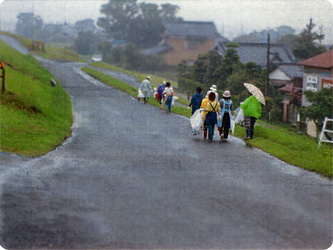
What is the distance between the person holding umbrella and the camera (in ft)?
28.0

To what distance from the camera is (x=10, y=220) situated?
18.7 feet

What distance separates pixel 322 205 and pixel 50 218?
4038 mm

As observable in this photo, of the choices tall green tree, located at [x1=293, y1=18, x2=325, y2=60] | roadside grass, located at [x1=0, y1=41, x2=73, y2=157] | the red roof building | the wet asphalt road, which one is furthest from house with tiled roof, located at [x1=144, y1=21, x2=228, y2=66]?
roadside grass, located at [x1=0, y1=41, x2=73, y2=157]

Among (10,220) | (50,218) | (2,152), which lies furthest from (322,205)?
(2,152)

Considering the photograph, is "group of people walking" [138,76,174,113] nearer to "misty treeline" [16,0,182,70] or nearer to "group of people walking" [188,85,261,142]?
"misty treeline" [16,0,182,70]

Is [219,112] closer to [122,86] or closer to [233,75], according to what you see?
[233,75]

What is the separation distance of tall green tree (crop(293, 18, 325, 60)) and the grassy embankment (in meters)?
1.71

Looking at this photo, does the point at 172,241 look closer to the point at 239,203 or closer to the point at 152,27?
the point at 239,203

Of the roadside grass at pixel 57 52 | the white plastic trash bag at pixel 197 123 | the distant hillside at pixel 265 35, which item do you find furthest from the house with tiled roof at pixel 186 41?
the roadside grass at pixel 57 52

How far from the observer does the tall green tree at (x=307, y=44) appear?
8023 mm

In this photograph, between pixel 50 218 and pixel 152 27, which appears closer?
pixel 50 218

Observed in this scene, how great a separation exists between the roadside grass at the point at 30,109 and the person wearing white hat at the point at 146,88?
2392 mm

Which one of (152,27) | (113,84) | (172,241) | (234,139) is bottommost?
(172,241)

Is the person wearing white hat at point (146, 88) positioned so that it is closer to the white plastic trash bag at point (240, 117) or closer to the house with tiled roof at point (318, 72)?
the white plastic trash bag at point (240, 117)
